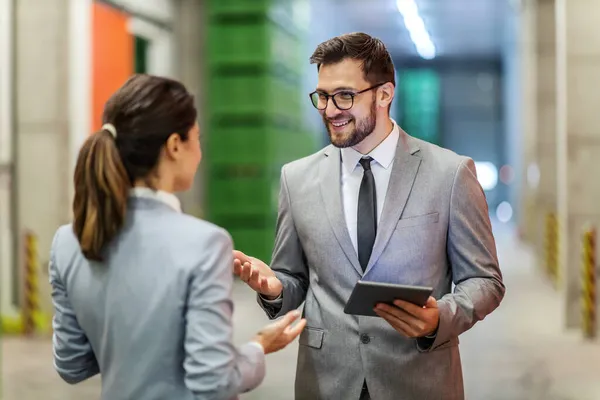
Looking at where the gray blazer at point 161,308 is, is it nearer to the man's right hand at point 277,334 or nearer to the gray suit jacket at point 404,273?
the man's right hand at point 277,334

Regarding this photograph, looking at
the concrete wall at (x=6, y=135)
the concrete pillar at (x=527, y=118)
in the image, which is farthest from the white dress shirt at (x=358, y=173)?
the concrete pillar at (x=527, y=118)

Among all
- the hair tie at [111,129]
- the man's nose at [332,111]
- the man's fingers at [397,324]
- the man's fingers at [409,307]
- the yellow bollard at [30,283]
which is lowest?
the yellow bollard at [30,283]

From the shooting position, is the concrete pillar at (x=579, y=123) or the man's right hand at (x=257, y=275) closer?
the man's right hand at (x=257, y=275)

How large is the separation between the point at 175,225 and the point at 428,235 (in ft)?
3.28

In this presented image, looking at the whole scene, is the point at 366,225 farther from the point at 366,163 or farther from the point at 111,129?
the point at 111,129

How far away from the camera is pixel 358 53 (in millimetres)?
2881

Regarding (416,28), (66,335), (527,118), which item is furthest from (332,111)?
(416,28)

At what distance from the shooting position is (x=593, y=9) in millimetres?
9148

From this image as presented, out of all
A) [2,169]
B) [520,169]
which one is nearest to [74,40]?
[2,169]

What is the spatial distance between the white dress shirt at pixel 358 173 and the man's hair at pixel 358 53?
0.22m

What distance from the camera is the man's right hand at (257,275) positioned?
9.22 ft

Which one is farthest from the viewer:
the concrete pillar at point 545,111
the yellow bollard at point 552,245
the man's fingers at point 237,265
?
the concrete pillar at point 545,111

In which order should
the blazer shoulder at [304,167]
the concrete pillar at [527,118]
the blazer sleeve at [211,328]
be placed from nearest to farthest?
the blazer sleeve at [211,328], the blazer shoulder at [304,167], the concrete pillar at [527,118]

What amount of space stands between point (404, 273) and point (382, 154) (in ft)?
1.35
